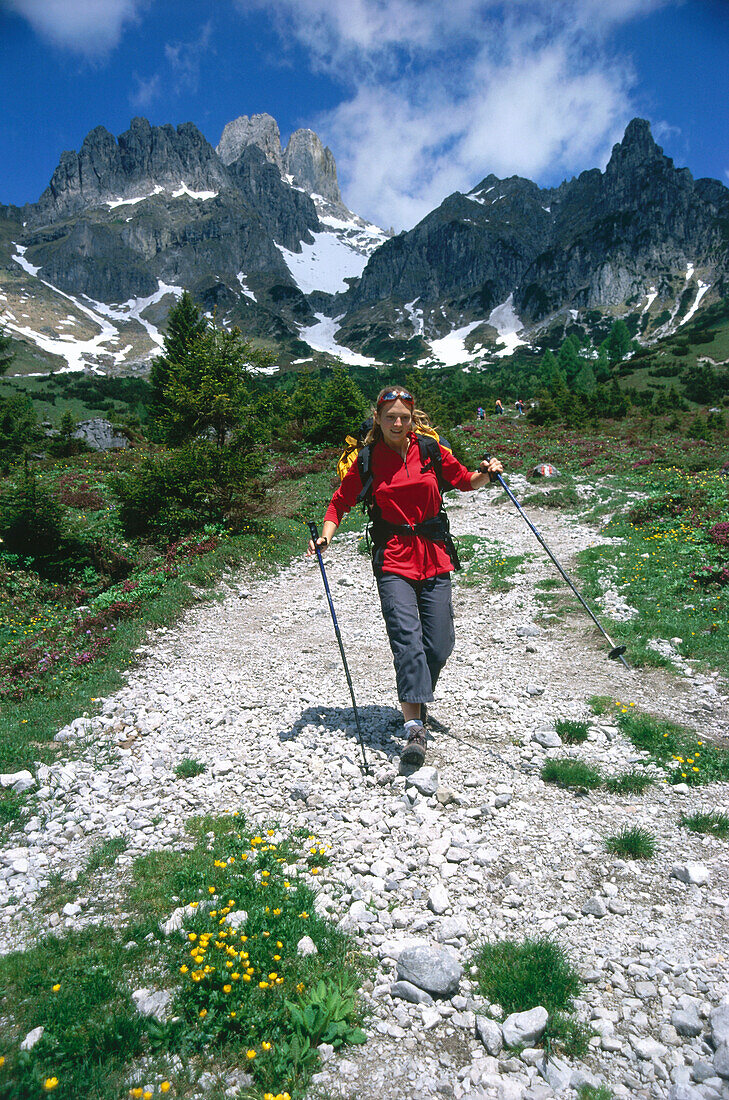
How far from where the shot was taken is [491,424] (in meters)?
40.3

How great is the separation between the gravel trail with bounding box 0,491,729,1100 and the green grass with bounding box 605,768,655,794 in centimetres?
7

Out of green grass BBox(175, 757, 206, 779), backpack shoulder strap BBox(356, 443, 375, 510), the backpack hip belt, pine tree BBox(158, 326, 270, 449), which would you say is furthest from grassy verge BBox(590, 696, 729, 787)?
pine tree BBox(158, 326, 270, 449)

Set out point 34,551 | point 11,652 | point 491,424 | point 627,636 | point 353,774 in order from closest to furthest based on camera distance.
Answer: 1. point 353,774
2. point 627,636
3. point 11,652
4. point 34,551
5. point 491,424

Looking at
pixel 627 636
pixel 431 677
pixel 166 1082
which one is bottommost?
pixel 627 636

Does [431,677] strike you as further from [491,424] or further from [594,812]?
[491,424]

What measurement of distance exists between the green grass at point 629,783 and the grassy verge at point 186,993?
2.75m

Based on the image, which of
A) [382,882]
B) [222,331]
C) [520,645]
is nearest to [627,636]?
[520,645]

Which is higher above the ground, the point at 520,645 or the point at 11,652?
the point at 11,652

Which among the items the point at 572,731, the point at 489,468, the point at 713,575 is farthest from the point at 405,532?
the point at 713,575

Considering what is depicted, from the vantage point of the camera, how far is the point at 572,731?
580 centimetres

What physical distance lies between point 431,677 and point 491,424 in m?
37.3

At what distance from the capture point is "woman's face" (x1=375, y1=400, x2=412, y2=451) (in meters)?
5.58

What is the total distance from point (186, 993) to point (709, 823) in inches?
155

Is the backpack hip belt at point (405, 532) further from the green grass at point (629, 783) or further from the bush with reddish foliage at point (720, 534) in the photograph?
the bush with reddish foliage at point (720, 534)
